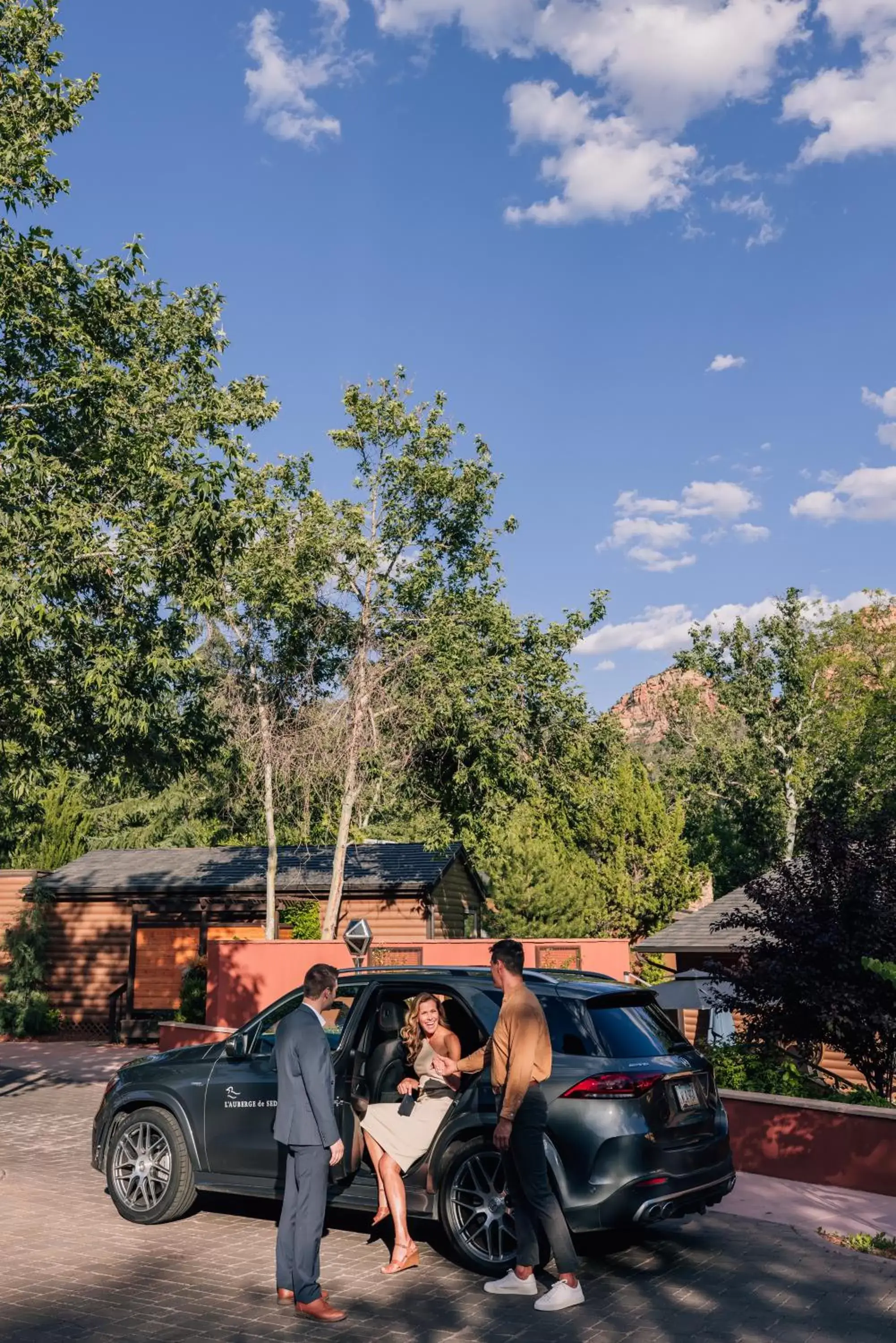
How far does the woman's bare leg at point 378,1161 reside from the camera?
7016 millimetres

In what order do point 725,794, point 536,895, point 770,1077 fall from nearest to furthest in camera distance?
1. point 770,1077
2. point 536,895
3. point 725,794

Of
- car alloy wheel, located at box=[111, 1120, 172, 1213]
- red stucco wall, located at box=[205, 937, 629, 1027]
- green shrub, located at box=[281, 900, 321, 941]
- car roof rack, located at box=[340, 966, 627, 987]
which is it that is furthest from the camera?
green shrub, located at box=[281, 900, 321, 941]

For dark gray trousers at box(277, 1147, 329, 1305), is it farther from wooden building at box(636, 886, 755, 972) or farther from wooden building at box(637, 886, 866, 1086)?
wooden building at box(636, 886, 755, 972)

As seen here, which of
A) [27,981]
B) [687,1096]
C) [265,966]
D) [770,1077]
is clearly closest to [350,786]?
[265,966]

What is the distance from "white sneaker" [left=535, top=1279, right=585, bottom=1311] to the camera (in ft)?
20.1

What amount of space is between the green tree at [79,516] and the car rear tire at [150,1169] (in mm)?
4906

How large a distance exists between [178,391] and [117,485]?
3.65 meters

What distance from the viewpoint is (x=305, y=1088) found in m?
6.33

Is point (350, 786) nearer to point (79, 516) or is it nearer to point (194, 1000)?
point (194, 1000)

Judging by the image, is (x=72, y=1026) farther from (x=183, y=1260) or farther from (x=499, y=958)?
(x=499, y=958)

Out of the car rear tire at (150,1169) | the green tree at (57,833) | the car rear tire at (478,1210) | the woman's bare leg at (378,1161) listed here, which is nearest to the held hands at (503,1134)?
the car rear tire at (478,1210)

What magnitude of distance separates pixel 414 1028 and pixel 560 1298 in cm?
176

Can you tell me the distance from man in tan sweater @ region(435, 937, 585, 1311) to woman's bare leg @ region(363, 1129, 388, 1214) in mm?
881

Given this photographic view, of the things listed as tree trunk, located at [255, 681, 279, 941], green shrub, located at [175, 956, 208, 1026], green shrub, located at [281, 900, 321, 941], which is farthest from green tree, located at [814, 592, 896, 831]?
green shrub, located at [175, 956, 208, 1026]
